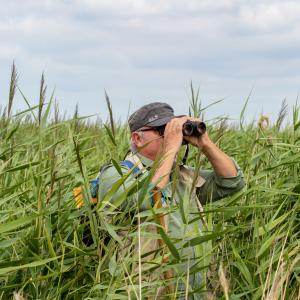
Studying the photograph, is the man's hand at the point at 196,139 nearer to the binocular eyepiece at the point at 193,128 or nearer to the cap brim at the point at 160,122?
the binocular eyepiece at the point at 193,128

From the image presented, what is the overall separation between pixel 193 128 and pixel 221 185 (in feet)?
1.07

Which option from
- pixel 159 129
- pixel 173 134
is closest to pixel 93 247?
pixel 173 134

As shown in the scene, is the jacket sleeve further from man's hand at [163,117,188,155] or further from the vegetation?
man's hand at [163,117,188,155]

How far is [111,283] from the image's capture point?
219 cm

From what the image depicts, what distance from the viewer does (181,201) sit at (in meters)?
2.09

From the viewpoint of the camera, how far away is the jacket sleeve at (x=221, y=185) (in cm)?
301

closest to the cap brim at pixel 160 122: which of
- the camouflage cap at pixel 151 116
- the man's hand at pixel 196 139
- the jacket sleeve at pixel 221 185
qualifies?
the camouflage cap at pixel 151 116

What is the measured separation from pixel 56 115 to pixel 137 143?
0.41 meters

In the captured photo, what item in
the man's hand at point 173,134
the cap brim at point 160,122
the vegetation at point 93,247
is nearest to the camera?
the vegetation at point 93,247

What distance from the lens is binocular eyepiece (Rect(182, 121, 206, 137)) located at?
9.41 feet

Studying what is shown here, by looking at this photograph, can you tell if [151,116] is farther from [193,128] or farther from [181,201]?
[181,201]

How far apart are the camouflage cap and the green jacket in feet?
0.62

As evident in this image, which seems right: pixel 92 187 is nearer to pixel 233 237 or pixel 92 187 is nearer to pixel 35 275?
pixel 35 275

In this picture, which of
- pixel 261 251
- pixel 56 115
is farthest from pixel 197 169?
pixel 56 115
